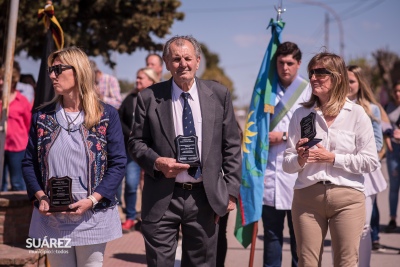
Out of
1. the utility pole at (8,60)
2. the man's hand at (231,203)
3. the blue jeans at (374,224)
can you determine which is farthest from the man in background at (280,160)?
the utility pole at (8,60)

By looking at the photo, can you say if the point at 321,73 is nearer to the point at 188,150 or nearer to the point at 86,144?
the point at 188,150

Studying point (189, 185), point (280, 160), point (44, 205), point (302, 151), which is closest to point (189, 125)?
point (189, 185)

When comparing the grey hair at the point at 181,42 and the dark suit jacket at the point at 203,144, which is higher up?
the grey hair at the point at 181,42

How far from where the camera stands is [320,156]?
15.1 ft

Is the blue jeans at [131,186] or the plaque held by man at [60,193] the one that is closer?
the plaque held by man at [60,193]

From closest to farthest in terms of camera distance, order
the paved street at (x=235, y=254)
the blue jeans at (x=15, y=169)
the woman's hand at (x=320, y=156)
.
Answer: the woman's hand at (x=320, y=156) → the paved street at (x=235, y=254) → the blue jeans at (x=15, y=169)

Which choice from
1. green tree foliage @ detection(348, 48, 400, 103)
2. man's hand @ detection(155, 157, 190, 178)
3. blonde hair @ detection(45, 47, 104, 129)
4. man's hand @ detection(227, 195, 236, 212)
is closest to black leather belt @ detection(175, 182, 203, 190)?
man's hand @ detection(155, 157, 190, 178)

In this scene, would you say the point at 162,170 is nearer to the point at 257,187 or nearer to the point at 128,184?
the point at 257,187

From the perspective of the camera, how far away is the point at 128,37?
17172 millimetres

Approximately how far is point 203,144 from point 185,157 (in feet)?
0.67

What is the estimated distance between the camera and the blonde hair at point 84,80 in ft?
14.1

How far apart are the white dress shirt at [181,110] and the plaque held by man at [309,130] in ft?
2.47

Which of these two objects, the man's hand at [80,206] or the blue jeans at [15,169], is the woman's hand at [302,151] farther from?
the blue jeans at [15,169]

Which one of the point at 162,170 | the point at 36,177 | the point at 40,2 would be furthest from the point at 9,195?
the point at 40,2
